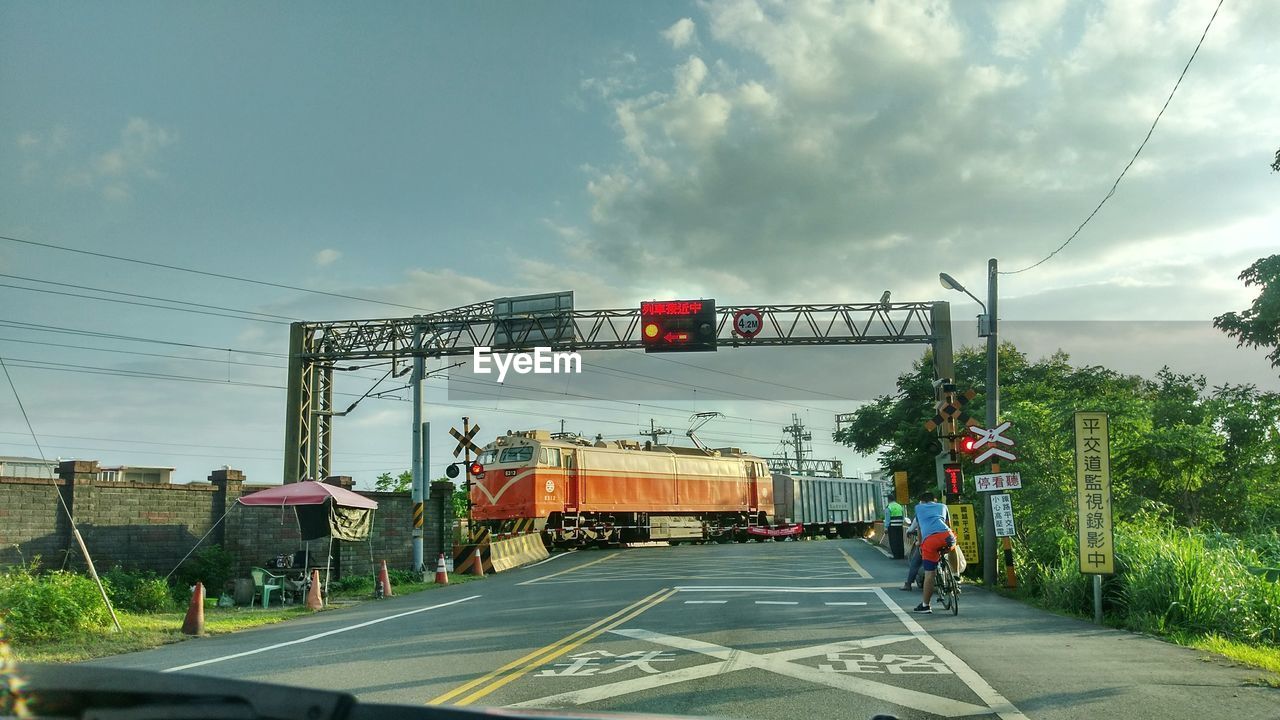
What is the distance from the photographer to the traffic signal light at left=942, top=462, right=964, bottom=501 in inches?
838

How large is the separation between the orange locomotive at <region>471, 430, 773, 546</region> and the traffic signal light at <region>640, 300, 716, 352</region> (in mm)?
6237

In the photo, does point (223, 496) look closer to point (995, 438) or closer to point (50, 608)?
point (50, 608)

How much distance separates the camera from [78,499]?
19266 mm

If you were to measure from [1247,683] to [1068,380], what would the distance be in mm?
44485

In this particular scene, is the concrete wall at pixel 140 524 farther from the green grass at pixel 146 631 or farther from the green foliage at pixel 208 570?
the green grass at pixel 146 631

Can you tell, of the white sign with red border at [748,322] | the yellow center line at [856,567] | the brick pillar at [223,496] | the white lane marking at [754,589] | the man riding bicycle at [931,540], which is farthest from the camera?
the white sign with red border at [748,322]

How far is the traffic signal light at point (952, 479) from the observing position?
2128cm

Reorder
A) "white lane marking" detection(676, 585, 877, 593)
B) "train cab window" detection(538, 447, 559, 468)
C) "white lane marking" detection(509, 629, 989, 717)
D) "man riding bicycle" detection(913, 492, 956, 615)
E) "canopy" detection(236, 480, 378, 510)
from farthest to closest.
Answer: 1. "train cab window" detection(538, 447, 559, 468)
2. "canopy" detection(236, 480, 378, 510)
3. "white lane marking" detection(676, 585, 877, 593)
4. "man riding bicycle" detection(913, 492, 956, 615)
5. "white lane marking" detection(509, 629, 989, 717)

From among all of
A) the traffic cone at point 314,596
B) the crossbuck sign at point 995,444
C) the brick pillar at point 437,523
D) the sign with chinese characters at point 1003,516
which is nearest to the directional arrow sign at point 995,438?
the crossbuck sign at point 995,444

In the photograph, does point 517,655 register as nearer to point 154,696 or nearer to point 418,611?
point 418,611

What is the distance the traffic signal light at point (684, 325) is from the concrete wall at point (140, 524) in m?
9.25

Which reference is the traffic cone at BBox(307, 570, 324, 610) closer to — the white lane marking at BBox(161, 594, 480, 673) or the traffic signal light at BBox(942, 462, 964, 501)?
the white lane marking at BBox(161, 594, 480, 673)

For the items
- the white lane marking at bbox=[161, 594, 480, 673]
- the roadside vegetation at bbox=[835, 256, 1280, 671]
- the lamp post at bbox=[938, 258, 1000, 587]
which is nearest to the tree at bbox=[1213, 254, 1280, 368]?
the roadside vegetation at bbox=[835, 256, 1280, 671]

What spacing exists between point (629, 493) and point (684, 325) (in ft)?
32.1
